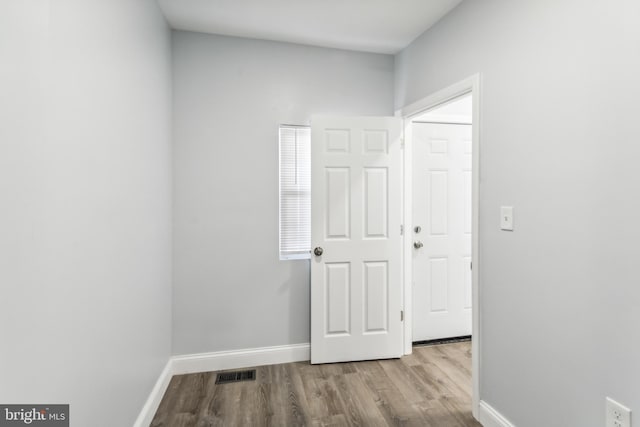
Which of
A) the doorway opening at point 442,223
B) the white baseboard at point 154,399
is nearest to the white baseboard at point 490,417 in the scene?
the doorway opening at point 442,223

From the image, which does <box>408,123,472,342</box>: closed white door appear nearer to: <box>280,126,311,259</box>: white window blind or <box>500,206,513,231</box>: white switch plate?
<box>280,126,311,259</box>: white window blind

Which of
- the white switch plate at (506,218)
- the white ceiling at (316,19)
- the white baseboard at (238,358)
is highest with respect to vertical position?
the white ceiling at (316,19)

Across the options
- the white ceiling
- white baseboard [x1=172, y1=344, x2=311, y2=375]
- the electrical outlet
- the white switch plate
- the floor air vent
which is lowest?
the floor air vent

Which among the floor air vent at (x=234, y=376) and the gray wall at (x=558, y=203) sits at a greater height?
the gray wall at (x=558, y=203)

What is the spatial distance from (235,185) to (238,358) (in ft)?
4.59

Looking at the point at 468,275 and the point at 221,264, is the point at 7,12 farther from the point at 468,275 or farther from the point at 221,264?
the point at 468,275

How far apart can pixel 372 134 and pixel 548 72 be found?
1387 millimetres

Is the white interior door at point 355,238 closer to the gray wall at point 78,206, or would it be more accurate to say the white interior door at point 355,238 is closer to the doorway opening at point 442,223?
the doorway opening at point 442,223

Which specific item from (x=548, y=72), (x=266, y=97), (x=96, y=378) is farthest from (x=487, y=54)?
(x=96, y=378)

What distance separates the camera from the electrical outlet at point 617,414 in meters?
1.29

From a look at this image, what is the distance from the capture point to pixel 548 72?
1.62m

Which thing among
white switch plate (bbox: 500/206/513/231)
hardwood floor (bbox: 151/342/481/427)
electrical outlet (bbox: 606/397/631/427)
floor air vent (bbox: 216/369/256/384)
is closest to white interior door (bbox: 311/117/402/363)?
hardwood floor (bbox: 151/342/481/427)

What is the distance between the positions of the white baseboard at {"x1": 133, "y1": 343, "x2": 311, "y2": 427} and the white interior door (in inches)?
7.1

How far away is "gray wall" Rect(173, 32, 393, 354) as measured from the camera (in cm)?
266
